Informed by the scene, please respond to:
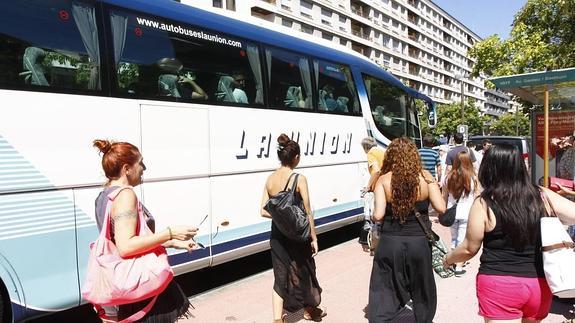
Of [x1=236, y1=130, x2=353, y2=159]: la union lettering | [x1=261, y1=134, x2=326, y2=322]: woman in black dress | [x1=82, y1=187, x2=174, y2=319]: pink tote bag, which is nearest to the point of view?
[x1=82, y1=187, x2=174, y2=319]: pink tote bag

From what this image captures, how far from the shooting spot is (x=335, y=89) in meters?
7.75

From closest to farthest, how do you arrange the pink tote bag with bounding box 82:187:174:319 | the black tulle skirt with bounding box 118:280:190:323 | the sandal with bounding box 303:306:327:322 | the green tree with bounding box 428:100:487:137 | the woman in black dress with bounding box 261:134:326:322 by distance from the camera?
the pink tote bag with bounding box 82:187:174:319 < the black tulle skirt with bounding box 118:280:190:323 < the woman in black dress with bounding box 261:134:326:322 < the sandal with bounding box 303:306:327:322 < the green tree with bounding box 428:100:487:137

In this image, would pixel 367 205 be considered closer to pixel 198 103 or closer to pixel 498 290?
pixel 198 103

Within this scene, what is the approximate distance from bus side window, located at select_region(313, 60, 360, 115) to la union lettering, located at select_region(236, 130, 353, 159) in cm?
47

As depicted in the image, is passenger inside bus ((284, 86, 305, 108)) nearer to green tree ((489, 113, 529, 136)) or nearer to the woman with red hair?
Result: the woman with red hair

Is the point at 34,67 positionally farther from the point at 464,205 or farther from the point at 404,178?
the point at 464,205

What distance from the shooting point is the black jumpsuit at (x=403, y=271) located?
3.49 m

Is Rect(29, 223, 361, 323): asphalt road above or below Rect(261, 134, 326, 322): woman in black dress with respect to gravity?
below

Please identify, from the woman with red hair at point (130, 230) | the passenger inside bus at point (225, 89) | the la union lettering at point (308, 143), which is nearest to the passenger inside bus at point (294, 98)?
the la union lettering at point (308, 143)

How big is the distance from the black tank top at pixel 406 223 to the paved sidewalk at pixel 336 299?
647 millimetres

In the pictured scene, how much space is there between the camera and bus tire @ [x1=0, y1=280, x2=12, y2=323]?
3736 mm

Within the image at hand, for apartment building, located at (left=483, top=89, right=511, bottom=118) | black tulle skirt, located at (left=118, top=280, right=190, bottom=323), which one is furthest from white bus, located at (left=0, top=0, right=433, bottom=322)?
apartment building, located at (left=483, top=89, right=511, bottom=118)

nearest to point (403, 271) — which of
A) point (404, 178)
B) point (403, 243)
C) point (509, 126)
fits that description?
point (403, 243)

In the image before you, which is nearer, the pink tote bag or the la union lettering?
the pink tote bag
